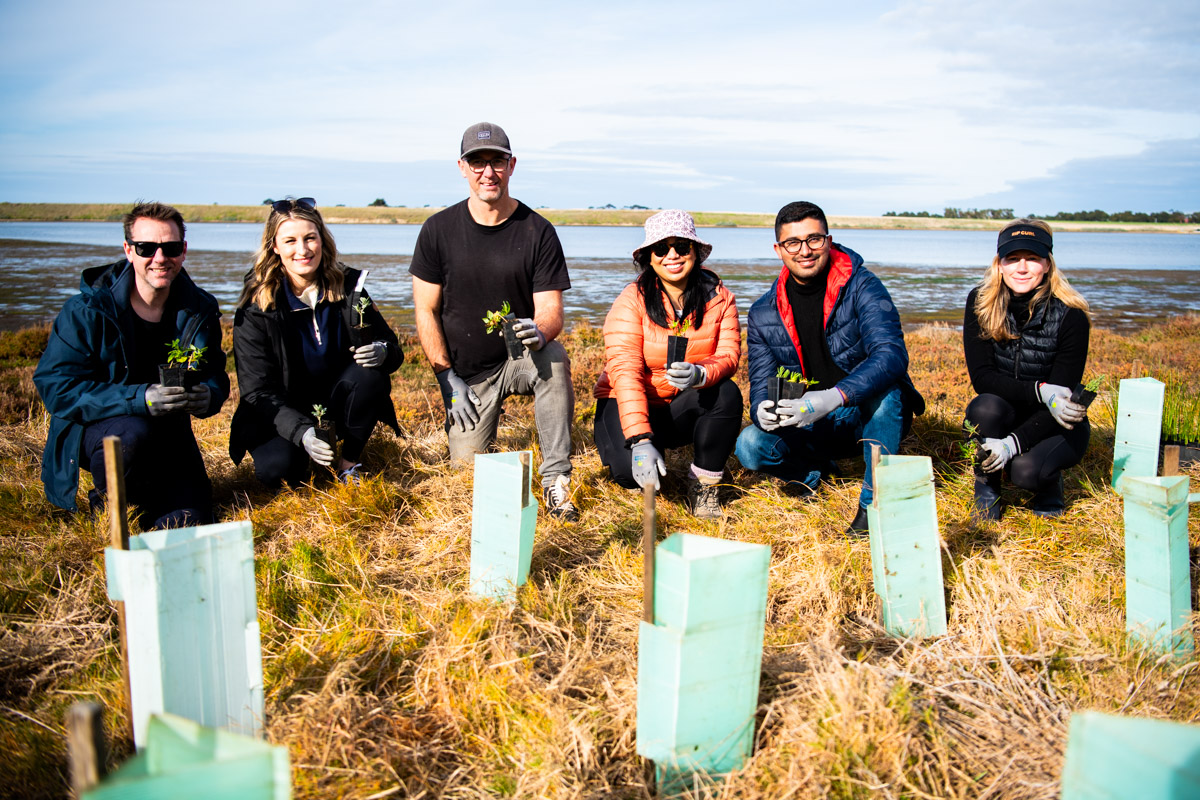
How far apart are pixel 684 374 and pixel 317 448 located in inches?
81.6

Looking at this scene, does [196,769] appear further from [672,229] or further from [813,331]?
[813,331]

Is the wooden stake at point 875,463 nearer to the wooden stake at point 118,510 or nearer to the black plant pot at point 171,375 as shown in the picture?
the wooden stake at point 118,510

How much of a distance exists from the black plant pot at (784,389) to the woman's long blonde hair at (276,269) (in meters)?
2.63

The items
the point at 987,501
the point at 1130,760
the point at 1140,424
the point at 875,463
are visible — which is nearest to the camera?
the point at 1130,760

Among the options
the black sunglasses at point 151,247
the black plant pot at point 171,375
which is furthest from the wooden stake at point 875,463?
the black sunglasses at point 151,247

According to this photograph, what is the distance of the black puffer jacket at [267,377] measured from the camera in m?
4.53

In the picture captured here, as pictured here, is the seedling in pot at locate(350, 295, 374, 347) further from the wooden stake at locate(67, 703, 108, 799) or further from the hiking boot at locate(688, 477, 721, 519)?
the wooden stake at locate(67, 703, 108, 799)

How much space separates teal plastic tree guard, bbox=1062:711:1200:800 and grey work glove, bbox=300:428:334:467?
12.3 ft

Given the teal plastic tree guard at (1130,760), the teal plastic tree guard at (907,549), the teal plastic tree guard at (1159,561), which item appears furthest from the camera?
the teal plastic tree guard at (907,549)

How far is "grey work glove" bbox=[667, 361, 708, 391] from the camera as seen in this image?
4.18m

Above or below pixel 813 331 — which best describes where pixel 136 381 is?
below

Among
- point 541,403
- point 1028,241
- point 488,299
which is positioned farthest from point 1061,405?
point 488,299

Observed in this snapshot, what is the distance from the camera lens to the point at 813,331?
450 cm

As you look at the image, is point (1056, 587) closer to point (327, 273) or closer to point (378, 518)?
point (378, 518)
